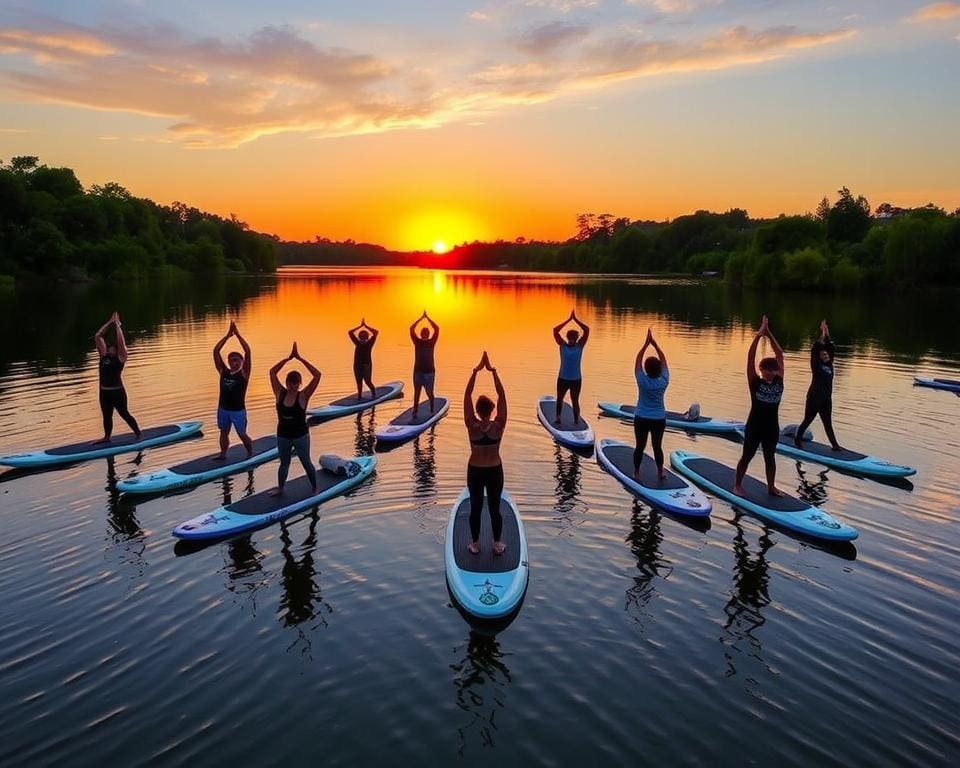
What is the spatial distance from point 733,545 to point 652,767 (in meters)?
5.72

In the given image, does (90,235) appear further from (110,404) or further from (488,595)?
(488,595)

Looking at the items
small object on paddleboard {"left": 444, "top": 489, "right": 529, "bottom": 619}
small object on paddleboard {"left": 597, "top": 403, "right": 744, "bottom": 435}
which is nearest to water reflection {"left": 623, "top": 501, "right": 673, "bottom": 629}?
small object on paddleboard {"left": 444, "top": 489, "right": 529, "bottom": 619}

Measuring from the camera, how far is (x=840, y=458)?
50.7ft

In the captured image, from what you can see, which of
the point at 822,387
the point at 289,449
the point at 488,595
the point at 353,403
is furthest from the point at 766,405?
the point at 353,403

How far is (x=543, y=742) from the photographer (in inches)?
257

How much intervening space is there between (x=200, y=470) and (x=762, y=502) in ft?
38.4

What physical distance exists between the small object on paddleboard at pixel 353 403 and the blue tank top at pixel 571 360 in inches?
266

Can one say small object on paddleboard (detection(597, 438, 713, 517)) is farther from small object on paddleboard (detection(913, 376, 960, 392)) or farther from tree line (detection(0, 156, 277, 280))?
tree line (detection(0, 156, 277, 280))

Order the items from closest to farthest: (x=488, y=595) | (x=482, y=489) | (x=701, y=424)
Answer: (x=488, y=595), (x=482, y=489), (x=701, y=424)

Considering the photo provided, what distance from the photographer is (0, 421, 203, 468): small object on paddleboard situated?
1467 cm

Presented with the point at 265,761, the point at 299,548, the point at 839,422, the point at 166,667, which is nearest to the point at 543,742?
the point at 265,761

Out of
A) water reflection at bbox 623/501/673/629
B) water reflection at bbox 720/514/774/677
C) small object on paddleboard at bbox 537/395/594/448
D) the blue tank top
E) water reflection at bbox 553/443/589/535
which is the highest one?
the blue tank top

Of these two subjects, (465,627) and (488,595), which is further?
(488,595)

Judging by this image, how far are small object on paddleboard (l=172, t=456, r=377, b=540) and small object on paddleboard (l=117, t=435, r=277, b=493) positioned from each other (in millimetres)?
2091
